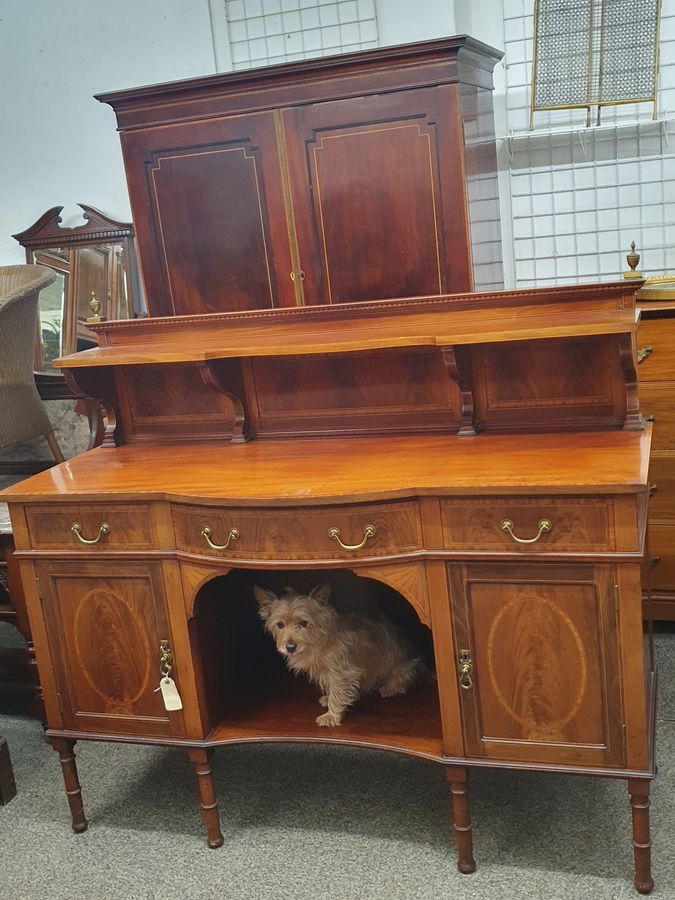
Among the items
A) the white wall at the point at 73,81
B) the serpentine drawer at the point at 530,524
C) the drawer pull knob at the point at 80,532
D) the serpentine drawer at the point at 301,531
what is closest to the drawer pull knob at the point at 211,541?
the serpentine drawer at the point at 301,531

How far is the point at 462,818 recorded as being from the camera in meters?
2.27

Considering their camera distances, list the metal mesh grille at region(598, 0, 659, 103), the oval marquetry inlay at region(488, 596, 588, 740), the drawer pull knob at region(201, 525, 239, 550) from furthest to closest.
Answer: the metal mesh grille at region(598, 0, 659, 103) < the drawer pull knob at region(201, 525, 239, 550) < the oval marquetry inlay at region(488, 596, 588, 740)

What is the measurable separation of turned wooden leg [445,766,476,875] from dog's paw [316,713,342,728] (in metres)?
0.33

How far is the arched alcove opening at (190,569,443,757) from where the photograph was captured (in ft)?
7.95

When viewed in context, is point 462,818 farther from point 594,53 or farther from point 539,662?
point 594,53

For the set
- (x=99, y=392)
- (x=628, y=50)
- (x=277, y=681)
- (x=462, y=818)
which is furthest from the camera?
(x=628, y=50)

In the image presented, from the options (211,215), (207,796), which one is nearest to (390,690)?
(207,796)

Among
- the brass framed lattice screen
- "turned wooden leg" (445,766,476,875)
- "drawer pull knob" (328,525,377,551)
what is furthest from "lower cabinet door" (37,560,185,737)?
the brass framed lattice screen

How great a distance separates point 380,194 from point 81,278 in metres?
1.84

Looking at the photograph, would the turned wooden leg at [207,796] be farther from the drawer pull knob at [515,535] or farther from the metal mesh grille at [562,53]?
the metal mesh grille at [562,53]

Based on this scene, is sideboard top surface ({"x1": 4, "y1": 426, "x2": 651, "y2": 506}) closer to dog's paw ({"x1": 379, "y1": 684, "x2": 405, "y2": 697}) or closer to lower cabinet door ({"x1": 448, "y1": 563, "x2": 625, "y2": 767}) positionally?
lower cabinet door ({"x1": 448, "y1": 563, "x2": 625, "y2": 767})

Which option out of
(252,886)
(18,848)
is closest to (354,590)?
(252,886)

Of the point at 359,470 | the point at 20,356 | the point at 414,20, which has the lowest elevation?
the point at 359,470

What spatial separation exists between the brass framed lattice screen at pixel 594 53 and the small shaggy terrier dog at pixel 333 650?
2207 millimetres
